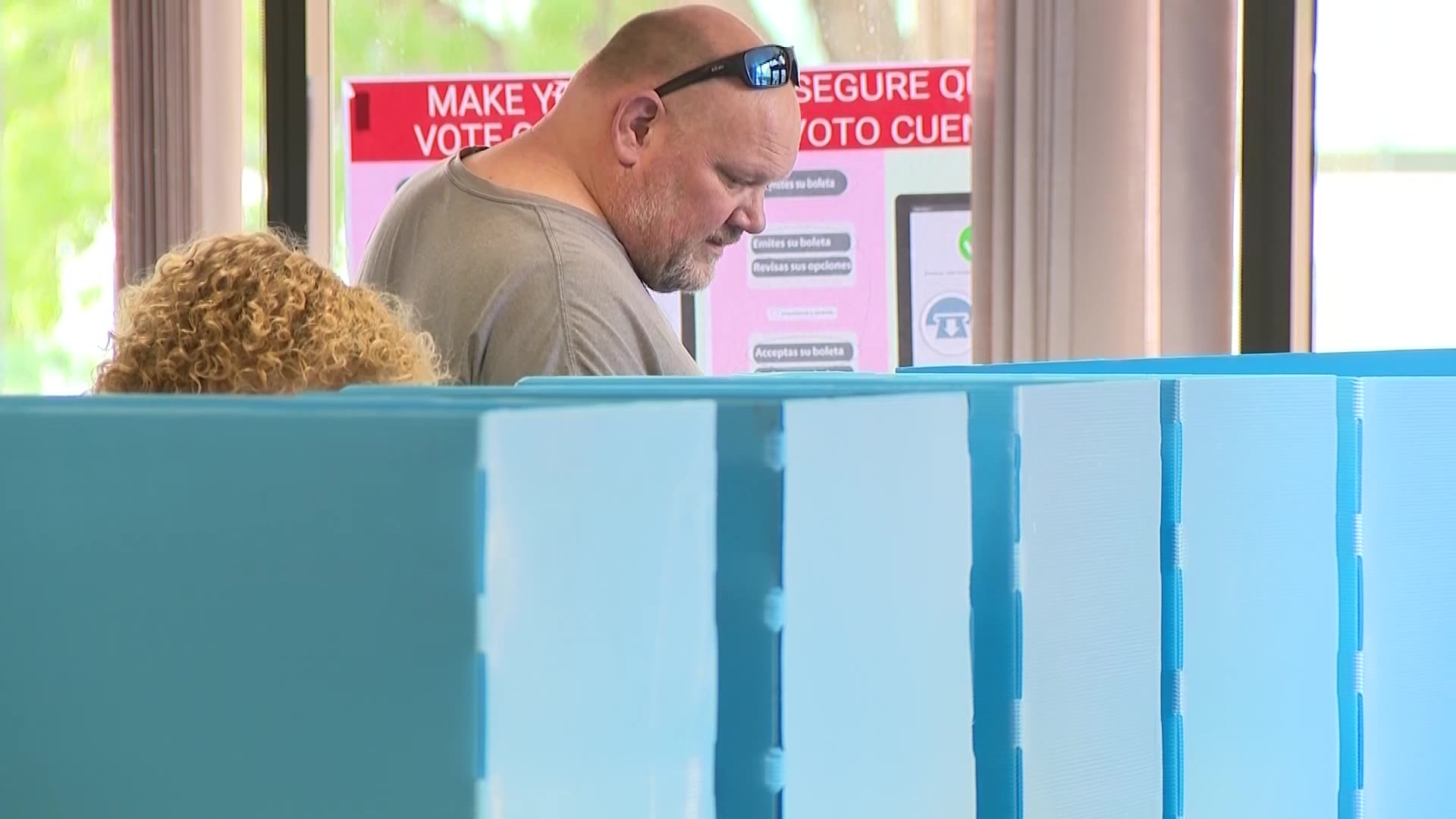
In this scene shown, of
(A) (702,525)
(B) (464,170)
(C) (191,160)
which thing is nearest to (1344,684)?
(A) (702,525)

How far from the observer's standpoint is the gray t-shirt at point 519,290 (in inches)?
68.4

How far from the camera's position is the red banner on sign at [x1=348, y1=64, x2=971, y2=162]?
3555 mm

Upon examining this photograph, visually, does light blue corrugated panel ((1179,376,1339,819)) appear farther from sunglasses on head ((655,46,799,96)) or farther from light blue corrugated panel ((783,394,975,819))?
sunglasses on head ((655,46,799,96))

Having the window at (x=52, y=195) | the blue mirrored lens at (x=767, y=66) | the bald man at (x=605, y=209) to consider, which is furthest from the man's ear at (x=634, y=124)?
the window at (x=52, y=195)

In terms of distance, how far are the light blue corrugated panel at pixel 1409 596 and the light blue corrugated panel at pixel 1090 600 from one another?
0.18 metres

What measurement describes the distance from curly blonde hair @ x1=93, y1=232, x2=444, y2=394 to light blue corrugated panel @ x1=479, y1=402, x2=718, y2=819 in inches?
20.8

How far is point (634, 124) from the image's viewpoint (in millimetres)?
2090

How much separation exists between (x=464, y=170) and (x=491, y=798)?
1.55 metres

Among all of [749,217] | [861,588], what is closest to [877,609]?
[861,588]

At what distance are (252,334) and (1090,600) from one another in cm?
58

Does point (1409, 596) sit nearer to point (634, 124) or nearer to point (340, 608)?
point (340, 608)

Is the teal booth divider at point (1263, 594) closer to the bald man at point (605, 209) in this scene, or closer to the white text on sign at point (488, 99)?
the bald man at point (605, 209)

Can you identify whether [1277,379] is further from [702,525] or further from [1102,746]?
[702,525]

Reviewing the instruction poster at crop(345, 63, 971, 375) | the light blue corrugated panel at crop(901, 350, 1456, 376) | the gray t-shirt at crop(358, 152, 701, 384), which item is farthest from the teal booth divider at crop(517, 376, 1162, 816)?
the instruction poster at crop(345, 63, 971, 375)
